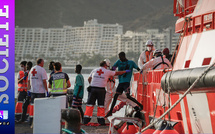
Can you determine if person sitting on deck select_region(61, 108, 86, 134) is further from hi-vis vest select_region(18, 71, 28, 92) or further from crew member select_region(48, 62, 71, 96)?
hi-vis vest select_region(18, 71, 28, 92)

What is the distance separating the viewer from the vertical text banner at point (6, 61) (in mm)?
7637

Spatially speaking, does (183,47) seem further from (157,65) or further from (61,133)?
(61,133)

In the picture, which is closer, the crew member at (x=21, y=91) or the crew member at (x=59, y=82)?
the crew member at (x=59, y=82)

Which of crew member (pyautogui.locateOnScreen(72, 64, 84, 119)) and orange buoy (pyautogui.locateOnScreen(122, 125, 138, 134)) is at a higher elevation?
crew member (pyautogui.locateOnScreen(72, 64, 84, 119))

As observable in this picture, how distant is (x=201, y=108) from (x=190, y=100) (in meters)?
0.30

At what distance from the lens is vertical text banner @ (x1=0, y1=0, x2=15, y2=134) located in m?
7.64

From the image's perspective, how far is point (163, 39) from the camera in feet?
619

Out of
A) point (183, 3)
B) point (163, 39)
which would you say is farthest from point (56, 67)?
point (163, 39)

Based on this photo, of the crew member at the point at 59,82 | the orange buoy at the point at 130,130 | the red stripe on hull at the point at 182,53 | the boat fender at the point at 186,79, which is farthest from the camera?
the crew member at the point at 59,82

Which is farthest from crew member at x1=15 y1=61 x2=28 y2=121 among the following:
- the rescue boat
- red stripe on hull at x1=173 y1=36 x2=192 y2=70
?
red stripe on hull at x1=173 y1=36 x2=192 y2=70

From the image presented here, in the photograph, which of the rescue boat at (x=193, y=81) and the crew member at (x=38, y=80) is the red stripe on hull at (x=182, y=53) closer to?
the rescue boat at (x=193, y=81)

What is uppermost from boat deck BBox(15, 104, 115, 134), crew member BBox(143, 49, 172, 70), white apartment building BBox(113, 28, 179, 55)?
white apartment building BBox(113, 28, 179, 55)

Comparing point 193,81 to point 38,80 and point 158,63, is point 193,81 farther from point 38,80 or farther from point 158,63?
point 38,80

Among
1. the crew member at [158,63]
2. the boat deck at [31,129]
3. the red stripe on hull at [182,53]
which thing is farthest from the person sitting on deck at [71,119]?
the crew member at [158,63]
